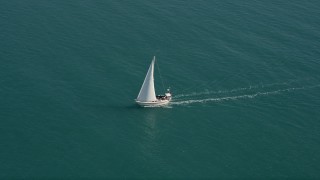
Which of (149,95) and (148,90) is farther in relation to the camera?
(149,95)

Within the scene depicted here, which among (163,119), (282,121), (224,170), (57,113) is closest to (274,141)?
(282,121)

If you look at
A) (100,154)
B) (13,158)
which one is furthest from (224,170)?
(13,158)

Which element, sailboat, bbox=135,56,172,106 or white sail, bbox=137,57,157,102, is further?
sailboat, bbox=135,56,172,106

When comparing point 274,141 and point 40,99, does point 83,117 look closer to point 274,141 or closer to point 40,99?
point 40,99

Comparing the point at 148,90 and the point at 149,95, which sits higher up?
the point at 148,90

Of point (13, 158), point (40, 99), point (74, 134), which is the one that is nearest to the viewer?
point (13, 158)

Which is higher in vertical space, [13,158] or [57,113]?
[57,113]

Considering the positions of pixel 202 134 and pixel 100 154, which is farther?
pixel 202 134

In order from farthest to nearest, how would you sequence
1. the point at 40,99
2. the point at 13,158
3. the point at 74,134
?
the point at 40,99, the point at 74,134, the point at 13,158
